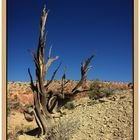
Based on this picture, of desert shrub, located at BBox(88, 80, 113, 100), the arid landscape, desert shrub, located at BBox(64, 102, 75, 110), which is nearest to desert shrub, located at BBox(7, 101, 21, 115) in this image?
the arid landscape

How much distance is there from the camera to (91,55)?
20.7 feet

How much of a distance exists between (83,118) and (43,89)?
690mm

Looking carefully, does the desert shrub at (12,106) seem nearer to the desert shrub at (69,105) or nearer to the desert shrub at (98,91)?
the desert shrub at (69,105)

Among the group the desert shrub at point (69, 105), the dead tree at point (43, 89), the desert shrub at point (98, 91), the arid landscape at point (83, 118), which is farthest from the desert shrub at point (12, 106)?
the desert shrub at point (98, 91)

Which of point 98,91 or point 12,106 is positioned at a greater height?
point 98,91

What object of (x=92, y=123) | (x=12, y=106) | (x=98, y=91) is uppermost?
(x=98, y=91)

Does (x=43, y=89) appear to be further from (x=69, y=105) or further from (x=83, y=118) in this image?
(x=83, y=118)

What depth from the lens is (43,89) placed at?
21.1 ft

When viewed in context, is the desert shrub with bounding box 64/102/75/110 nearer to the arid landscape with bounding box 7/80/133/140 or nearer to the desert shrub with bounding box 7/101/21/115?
the arid landscape with bounding box 7/80/133/140

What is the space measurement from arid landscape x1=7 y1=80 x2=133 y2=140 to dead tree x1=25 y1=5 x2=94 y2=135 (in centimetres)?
10

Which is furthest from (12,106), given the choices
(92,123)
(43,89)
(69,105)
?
(92,123)

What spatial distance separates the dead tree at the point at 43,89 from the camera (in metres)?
6.25

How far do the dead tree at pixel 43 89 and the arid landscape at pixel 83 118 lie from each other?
0.32ft
